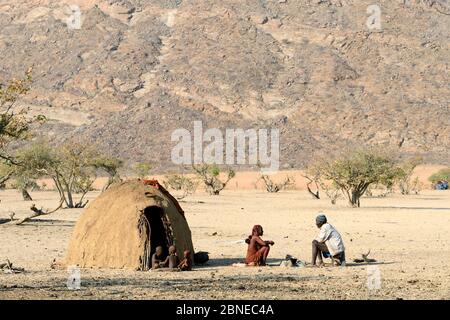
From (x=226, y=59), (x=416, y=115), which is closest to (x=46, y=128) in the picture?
(x=226, y=59)

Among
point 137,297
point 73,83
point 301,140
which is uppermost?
point 73,83

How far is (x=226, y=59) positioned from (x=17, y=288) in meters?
98.4

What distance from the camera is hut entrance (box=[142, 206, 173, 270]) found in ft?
54.7

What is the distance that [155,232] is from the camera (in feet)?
57.8

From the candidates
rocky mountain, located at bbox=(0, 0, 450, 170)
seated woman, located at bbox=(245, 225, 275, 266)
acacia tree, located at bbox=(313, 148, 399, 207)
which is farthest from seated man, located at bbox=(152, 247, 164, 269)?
rocky mountain, located at bbox=(0, 0, 450, 170)

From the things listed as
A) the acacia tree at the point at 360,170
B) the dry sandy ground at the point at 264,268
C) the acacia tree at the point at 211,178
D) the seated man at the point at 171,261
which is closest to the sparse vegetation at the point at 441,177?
the acacia tree at the point at 211,178

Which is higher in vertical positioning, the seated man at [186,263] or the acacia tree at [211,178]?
the acacia tree at [211,178]

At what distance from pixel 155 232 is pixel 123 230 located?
96 centimetres

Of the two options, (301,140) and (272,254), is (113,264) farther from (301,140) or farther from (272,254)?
(301,140)

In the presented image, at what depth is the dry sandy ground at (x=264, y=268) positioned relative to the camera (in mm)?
13258

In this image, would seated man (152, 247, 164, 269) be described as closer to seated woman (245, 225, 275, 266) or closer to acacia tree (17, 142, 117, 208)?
seated woman (245, 225, 275, 266)

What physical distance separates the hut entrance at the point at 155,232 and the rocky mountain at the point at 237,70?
7228 cm

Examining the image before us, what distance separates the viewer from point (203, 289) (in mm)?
13648

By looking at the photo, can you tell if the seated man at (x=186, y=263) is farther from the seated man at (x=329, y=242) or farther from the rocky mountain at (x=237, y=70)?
the rocky mountain at (x=237, y=70)
